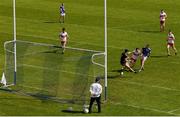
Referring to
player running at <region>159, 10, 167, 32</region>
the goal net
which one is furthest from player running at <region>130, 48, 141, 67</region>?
player running at <region>159, 10, 167, 32</region>

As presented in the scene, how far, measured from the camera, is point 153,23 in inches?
2314

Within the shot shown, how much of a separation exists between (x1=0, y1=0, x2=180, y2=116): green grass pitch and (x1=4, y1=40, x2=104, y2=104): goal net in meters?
0.65

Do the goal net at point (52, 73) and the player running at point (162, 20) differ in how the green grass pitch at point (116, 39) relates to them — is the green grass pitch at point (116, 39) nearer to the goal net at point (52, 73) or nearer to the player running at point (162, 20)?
the player running at point (162, 20)

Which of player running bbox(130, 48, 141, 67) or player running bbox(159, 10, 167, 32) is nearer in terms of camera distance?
player running bbox(130, 48, 141, 67)

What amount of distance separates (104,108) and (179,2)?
47.8m

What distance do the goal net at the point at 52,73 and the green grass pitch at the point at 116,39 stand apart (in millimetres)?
648

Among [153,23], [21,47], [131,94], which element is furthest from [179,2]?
[131,94]

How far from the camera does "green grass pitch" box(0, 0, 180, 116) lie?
30.0 m

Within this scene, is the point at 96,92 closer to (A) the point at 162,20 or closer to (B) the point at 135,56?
(B) the point at 135,56

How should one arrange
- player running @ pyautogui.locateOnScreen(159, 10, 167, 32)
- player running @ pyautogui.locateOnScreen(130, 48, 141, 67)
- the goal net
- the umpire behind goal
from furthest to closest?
1. player running @ pyautogui.locateOnScreen(159, 10, 167, 32)
2. player running @ pyautogui.locateOnScreen(130, 48, 141, 67)
3. the goal net
4. the umpire behind goal

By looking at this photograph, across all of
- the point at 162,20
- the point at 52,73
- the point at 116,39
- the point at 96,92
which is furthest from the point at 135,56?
the point at 162,20

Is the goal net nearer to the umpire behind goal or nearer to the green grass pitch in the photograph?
the green grass pitch

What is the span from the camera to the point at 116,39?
4925 cm

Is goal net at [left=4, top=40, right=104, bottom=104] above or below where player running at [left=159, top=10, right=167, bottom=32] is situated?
below
